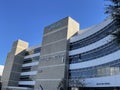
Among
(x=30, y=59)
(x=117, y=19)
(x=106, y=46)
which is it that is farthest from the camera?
(x=30, y=59)

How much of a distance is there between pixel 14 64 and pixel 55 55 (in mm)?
20100

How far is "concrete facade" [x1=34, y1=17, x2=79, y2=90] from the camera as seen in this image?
36750 millimetres

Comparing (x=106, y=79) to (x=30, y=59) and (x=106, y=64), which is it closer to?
(x=106, y=64)

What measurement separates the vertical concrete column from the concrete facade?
14578 mm

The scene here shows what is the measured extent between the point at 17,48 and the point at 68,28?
2309cm

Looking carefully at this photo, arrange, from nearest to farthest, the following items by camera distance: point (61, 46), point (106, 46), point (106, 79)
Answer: point (106, 79) → point (106, 46) → point (61, 46)

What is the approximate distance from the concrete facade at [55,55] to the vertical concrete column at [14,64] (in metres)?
14.6

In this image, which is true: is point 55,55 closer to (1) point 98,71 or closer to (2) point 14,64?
(1) point 98,71

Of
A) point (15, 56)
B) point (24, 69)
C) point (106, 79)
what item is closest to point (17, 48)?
→ point (15, 56)

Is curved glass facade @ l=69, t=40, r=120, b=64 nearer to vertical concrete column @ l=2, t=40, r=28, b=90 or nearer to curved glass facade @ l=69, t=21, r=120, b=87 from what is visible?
curved glass facade @ l=69, t=21, r=120, b=87

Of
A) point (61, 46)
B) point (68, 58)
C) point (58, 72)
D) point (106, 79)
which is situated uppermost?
point (61, 46)

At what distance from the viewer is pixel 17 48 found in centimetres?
5603

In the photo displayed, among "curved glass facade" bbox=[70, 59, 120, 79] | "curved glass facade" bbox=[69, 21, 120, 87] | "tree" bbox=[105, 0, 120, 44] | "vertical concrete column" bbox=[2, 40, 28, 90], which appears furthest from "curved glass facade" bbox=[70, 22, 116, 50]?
"vertical concrete column" bbox=[2, 40, 28, 90]

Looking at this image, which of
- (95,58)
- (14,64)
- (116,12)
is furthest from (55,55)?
(116,12)
